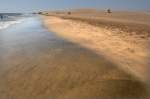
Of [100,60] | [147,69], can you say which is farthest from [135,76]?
[100,60]

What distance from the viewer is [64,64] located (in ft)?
31.4

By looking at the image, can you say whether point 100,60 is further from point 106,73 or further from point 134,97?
point 134,97

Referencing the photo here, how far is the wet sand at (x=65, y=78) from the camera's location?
654 centimetres

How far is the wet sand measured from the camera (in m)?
6.54

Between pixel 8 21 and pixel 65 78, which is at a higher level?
pixel 65 78

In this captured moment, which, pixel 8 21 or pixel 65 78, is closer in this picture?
pixel 65 78

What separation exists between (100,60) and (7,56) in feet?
12.9

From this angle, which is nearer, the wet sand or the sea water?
the wet sand

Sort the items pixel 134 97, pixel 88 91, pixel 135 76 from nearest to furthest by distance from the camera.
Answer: pixel 134 97 < pixel 88 91 < pixel 135 76

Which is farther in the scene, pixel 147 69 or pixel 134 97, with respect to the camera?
pixel 147 69

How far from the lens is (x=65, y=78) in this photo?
7828 mm

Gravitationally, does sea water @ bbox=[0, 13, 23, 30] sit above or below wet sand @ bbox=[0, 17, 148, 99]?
below

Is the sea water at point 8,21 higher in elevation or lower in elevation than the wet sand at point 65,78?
lower

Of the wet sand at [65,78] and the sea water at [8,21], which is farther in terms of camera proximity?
the sea water at [8,21]
